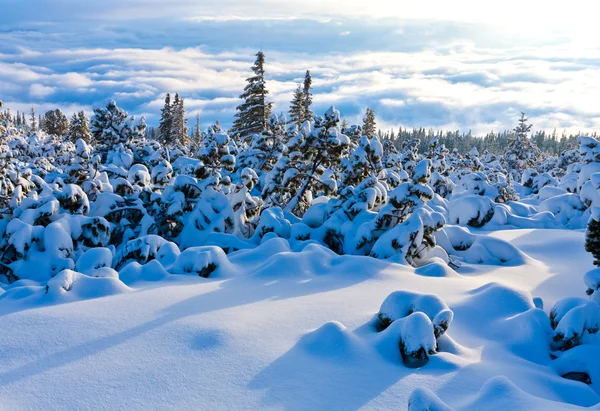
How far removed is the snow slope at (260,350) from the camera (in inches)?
126

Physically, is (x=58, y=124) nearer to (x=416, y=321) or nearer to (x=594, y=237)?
(x=416, y=321)

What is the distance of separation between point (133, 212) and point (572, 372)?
918 cm

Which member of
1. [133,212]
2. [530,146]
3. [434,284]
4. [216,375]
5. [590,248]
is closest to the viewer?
[216,375]

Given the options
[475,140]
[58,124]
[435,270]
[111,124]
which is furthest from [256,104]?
[475,140]

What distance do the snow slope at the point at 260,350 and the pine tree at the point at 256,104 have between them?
2804cm

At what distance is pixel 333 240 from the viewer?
9133 millimetres

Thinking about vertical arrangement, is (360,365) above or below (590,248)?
below

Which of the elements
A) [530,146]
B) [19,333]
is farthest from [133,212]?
[530,146]

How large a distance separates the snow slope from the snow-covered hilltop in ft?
0.07

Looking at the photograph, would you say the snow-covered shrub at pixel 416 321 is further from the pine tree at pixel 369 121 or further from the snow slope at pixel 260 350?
the pine tree at pixel 369 121

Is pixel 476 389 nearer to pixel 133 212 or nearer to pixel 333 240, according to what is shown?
pixel 333 240

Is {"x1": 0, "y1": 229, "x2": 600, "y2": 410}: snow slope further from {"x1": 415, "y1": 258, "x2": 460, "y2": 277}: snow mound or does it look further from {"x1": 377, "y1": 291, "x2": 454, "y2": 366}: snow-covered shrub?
{"x1": 415, "y1": 258, "x2": 460, "y2": 277}: snow mound

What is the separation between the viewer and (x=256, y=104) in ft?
108

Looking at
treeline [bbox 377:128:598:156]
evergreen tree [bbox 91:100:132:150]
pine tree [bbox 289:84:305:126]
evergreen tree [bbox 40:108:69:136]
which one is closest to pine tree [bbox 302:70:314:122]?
pine tree [bbox 289:84:305:126]
